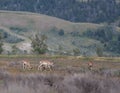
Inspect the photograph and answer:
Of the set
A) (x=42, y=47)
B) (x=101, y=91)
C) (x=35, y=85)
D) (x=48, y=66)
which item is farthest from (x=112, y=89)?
(x=42, y=47)

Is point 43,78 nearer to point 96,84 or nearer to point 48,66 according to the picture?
point 96,84

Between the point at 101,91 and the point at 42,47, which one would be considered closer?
the point at 101,91

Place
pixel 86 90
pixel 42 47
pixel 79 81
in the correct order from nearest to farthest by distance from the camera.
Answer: pixel 86 90 → pixel 79 81 → pixel 42 47

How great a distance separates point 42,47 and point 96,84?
8499cm

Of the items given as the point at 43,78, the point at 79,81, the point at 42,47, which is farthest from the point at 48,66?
the point at 42,47

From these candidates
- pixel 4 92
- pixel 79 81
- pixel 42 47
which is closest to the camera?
pixel 4 92

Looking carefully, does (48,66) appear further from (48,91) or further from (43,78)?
(48,91)

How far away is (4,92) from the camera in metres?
17.1

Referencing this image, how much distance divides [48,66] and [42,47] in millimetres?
60015

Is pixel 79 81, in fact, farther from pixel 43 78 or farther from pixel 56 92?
pixel 43 78

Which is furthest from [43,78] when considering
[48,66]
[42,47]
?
[42,47]

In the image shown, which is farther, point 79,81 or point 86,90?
point 79,81

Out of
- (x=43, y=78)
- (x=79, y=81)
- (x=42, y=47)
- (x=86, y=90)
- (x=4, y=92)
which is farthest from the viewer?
(x=42, y=47)

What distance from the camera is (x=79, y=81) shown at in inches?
773
